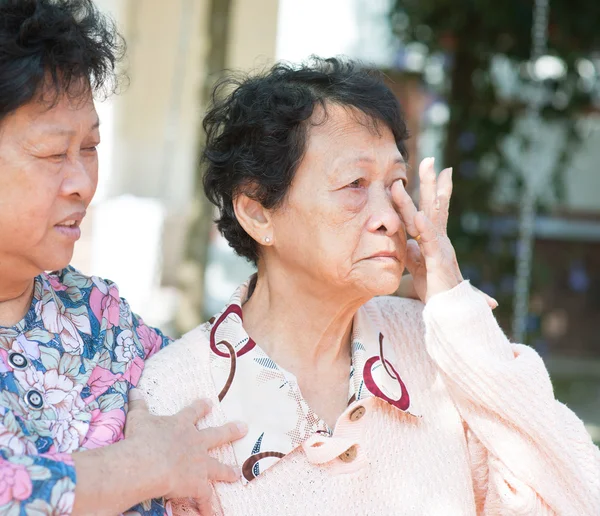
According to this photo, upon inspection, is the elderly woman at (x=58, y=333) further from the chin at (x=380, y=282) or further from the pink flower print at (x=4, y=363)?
the chin at (x=380, y=282)

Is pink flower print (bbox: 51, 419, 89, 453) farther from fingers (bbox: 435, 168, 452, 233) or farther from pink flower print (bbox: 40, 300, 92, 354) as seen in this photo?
fingers (bbox: 435, 168, 452, 233)

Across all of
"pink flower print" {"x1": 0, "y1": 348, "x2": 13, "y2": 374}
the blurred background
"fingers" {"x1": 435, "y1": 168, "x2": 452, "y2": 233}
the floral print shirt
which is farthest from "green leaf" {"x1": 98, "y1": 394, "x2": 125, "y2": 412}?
the blurred background

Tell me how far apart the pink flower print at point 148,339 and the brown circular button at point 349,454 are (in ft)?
1.72

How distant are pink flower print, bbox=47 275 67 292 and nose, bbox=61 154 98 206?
24 centimetres

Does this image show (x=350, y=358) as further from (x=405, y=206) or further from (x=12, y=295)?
(x=12, y=295)

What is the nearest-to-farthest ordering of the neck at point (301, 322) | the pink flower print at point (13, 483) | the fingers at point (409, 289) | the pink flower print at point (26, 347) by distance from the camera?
the pink flower print at point (13, 483) → the pink flower print at point (26, 347) → the neck at point (301, 322) → the fingers at point (409, 289)

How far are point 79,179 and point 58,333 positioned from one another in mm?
332

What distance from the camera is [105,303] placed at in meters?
2.09

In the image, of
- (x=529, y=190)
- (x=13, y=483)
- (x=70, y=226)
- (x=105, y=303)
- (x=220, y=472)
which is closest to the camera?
(x=13, y=483)

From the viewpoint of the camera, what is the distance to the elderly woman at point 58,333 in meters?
1.69

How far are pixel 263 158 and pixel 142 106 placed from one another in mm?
4567

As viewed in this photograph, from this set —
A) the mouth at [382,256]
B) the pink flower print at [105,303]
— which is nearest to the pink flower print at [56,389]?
the pink flower print at [105,303]

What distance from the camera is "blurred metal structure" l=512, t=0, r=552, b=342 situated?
5641mm

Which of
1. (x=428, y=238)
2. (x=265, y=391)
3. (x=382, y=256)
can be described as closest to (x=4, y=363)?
(x=265, y=391)
